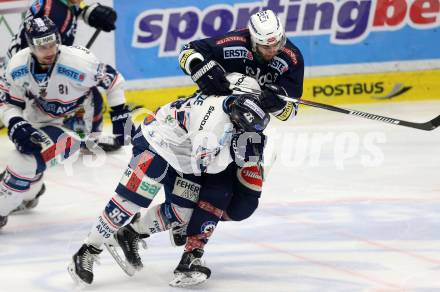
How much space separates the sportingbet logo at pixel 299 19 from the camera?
7887mm

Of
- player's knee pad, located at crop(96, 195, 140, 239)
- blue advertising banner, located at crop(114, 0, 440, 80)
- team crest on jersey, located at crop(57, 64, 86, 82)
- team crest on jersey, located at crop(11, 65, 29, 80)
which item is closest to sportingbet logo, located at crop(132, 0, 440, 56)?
blue advertising banner, located at crop(114, 0, 440, 80)

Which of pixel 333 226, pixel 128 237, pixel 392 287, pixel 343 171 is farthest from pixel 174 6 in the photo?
pixel 392 287

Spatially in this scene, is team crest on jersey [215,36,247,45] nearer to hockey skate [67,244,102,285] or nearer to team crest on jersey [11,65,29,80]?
hockey skate [67,244,102,285]

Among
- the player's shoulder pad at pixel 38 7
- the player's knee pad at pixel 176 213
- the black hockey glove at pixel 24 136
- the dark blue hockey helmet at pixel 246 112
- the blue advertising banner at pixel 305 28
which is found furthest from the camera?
the blue advertising banner at pixel 305 28

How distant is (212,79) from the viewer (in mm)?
4340

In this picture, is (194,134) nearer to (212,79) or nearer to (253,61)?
(212,79)

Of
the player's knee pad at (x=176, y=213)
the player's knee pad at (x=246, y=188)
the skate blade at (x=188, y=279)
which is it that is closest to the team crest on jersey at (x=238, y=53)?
the player's knee pad at (x=246, y=188)

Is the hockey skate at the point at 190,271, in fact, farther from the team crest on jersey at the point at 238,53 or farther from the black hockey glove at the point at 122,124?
the black hockey glove at the point at 122,124

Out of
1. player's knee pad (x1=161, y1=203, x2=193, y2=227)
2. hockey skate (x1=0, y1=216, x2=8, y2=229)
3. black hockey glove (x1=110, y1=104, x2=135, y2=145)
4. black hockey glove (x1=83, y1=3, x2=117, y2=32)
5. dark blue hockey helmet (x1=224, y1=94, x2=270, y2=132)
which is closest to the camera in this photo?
dark blue hockey helmet (x1=224, y1=94, x2=270, y2=132)

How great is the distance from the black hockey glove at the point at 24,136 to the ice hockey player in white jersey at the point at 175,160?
950 millimetres

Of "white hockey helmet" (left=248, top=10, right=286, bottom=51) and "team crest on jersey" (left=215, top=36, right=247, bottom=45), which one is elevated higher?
"white hockey helmet" (left=248, top=10, right=286, bottom=51)

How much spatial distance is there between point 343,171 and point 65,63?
2079mm

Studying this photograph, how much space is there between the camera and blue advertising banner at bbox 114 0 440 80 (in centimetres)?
788

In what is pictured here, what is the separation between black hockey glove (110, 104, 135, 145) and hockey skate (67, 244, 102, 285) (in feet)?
4.70
